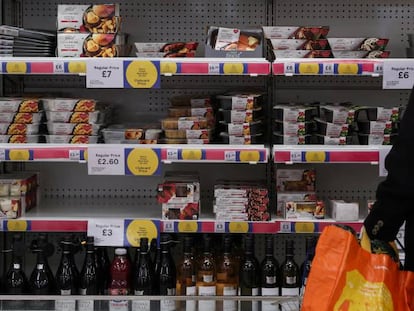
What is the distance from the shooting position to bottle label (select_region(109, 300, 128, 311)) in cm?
271

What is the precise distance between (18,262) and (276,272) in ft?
4.23

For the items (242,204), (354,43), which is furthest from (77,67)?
(354,43)

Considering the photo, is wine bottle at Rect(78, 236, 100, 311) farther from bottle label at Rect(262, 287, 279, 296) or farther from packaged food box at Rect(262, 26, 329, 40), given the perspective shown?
packaged food box at Rect(262, 26, 329, 40)

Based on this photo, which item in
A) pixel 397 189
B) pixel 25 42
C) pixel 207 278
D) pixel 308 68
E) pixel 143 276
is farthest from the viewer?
pixel 143 276

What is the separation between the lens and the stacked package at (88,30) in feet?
11.1

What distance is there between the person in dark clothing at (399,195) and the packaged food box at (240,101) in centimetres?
157

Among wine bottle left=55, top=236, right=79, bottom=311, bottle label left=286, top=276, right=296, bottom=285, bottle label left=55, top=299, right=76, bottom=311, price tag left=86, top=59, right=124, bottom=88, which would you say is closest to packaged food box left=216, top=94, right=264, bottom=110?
price tag left=86, top=59, right=124, bottom=88

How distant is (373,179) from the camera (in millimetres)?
4020

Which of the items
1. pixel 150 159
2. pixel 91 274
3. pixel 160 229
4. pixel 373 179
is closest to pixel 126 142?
pixel 150 159

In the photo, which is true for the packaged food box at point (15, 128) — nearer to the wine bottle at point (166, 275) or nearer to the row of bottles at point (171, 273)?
the row of bottles at point (171, 273)

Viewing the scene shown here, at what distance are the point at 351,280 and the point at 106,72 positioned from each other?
5.73 ft

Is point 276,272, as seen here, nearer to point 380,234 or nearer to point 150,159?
point 150,159

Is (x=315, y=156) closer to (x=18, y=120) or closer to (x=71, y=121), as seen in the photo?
(x=71, y=121)

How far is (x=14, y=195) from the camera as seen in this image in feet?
11.2
